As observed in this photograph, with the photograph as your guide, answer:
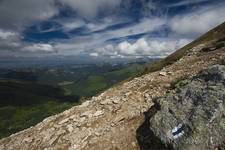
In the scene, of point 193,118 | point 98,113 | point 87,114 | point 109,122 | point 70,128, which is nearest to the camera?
point 193,118

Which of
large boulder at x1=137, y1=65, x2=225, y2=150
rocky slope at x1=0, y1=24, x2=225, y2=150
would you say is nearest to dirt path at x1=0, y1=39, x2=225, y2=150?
rocky slope at x1=0, y1=24, x2=225, y2=150

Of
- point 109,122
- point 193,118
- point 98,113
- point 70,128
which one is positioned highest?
point 193,118

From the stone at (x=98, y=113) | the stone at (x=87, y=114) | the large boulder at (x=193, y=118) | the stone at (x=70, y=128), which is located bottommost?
the stone at (x=70, y=128)

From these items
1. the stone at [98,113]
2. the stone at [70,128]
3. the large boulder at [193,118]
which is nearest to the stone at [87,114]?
the stone at [98,113]

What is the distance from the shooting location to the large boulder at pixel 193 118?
34.2ft

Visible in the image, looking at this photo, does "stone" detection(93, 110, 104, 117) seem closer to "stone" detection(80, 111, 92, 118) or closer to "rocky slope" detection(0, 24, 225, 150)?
"rocky slope" detection(0, 24, 225, 150)

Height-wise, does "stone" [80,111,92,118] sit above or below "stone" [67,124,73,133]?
above

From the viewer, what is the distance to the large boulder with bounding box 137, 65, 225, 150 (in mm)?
10414

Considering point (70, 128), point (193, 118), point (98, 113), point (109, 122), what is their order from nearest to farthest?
point (193, 118) → point (109, 122) → point (70, 128) → point (98, 113)

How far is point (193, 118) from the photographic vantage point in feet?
36.8

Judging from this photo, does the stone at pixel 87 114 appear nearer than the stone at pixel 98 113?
No

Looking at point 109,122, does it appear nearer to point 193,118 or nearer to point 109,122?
point 109,122

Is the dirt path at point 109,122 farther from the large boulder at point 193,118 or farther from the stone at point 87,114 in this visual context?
the large boulder at point 193,118

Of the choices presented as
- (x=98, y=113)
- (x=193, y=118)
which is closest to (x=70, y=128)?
(x=98, y=113)
